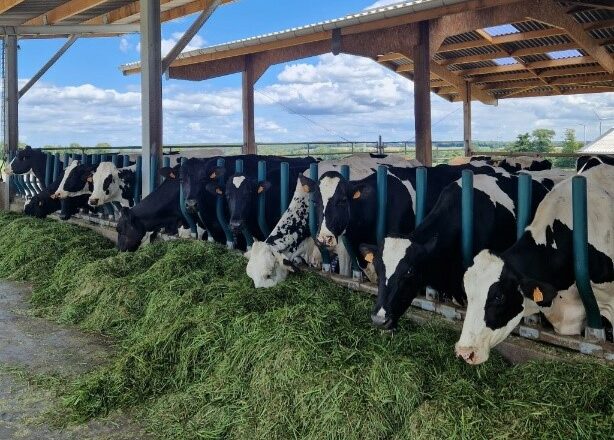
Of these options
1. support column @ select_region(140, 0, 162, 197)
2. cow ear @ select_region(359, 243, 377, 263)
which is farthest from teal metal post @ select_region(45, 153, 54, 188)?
cow ear @ select_region(359, 243, 377, 263)

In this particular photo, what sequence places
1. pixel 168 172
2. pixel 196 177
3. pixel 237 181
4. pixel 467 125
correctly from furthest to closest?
pixel 467 125, pixel 168 172, pixel 196 177, pixel 237 181

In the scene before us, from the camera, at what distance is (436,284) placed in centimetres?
480

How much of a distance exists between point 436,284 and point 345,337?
1056 mm

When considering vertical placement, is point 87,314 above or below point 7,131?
below

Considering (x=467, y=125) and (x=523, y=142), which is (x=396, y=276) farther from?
(x=523, y=142)

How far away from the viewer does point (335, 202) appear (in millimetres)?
5691

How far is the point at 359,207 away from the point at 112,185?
5.44 metres

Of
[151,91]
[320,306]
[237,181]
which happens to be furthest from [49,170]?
[320,306]

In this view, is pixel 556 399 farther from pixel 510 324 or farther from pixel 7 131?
A: pixel 7 131

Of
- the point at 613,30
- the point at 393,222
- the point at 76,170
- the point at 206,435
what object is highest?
the point at 613,30

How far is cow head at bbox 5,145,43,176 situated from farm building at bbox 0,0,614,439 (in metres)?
4.81

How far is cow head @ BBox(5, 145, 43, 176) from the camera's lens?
13.4 m

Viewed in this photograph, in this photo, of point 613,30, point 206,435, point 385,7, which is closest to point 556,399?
point 206,435

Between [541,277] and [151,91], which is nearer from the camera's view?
[541,277]
